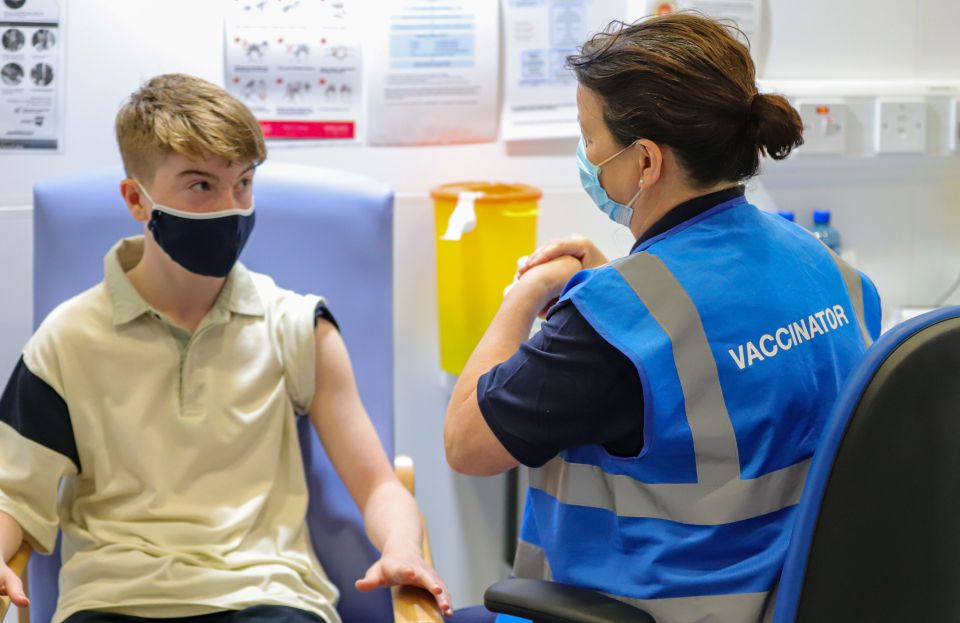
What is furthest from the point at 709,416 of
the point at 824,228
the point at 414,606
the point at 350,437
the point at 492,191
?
the point at 824,228

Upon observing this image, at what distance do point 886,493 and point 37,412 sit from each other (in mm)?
1214

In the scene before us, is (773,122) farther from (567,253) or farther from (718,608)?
(718,608)

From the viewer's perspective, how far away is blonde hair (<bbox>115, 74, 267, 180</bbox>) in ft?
5.47

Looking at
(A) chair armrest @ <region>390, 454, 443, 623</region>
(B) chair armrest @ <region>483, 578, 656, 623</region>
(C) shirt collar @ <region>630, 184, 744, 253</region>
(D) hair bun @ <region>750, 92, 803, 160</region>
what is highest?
(D) hair bun @ <region>750, 92, 803, 160</region>

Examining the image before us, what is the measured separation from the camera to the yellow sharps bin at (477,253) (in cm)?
224

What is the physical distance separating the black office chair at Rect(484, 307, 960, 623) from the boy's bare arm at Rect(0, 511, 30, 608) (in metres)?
0.98

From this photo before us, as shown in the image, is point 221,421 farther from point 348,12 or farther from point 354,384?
point 348,12

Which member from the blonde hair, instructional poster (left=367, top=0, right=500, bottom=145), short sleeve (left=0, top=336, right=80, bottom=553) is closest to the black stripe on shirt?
short sleeve (left=0, top=336, right=80, bottom=553)

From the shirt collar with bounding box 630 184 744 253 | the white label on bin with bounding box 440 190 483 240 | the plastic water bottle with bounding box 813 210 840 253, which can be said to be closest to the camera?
the shirt collar with bounding box 630 184 744 253

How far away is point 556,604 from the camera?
1.24m

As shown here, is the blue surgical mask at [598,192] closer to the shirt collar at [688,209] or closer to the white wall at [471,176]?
the shirt collar at [688,209]

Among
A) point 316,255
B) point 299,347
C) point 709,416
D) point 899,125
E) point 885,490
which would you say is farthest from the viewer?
point 899,125

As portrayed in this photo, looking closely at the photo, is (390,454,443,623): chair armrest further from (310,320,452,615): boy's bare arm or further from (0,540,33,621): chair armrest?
(0,540,33,621): chair armrest

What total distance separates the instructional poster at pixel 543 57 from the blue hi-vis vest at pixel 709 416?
1193mm
